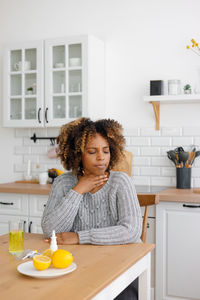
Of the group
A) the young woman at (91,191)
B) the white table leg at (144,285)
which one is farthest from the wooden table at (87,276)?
the young woman at (91,191)

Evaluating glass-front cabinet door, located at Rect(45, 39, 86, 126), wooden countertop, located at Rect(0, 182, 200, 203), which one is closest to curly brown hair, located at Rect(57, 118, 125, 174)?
wooden countertop, located at Rect(0, 182, 200, 203)

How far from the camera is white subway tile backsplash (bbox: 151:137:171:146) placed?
3.90m

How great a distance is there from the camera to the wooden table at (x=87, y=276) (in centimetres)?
132

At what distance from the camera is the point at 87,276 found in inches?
57.9

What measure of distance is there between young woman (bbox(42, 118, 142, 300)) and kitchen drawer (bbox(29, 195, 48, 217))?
1574mm

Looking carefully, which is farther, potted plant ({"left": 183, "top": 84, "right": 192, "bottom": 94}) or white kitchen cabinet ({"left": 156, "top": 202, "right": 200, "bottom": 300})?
potted plant ({"left": 183, "top": 84, "right": 192, "bottom": 94})

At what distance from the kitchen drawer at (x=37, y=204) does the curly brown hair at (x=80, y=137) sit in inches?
62.3

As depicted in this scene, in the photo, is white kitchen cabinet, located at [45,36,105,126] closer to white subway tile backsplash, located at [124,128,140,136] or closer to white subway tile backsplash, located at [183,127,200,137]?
white subway tile backsplash, located at [124,128,140,136]

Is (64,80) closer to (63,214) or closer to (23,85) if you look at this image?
(23,85)

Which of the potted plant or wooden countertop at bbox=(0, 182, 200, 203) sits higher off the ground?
the potted plant

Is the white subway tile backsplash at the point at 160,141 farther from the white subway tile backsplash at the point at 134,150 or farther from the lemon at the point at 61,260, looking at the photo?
the lemon at the point at 61,260

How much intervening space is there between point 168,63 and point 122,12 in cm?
66

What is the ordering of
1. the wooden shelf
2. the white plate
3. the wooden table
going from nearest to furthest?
the wooden table
the white plate
the wooden shelf

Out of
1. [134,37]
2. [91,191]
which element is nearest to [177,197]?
[91,191]
